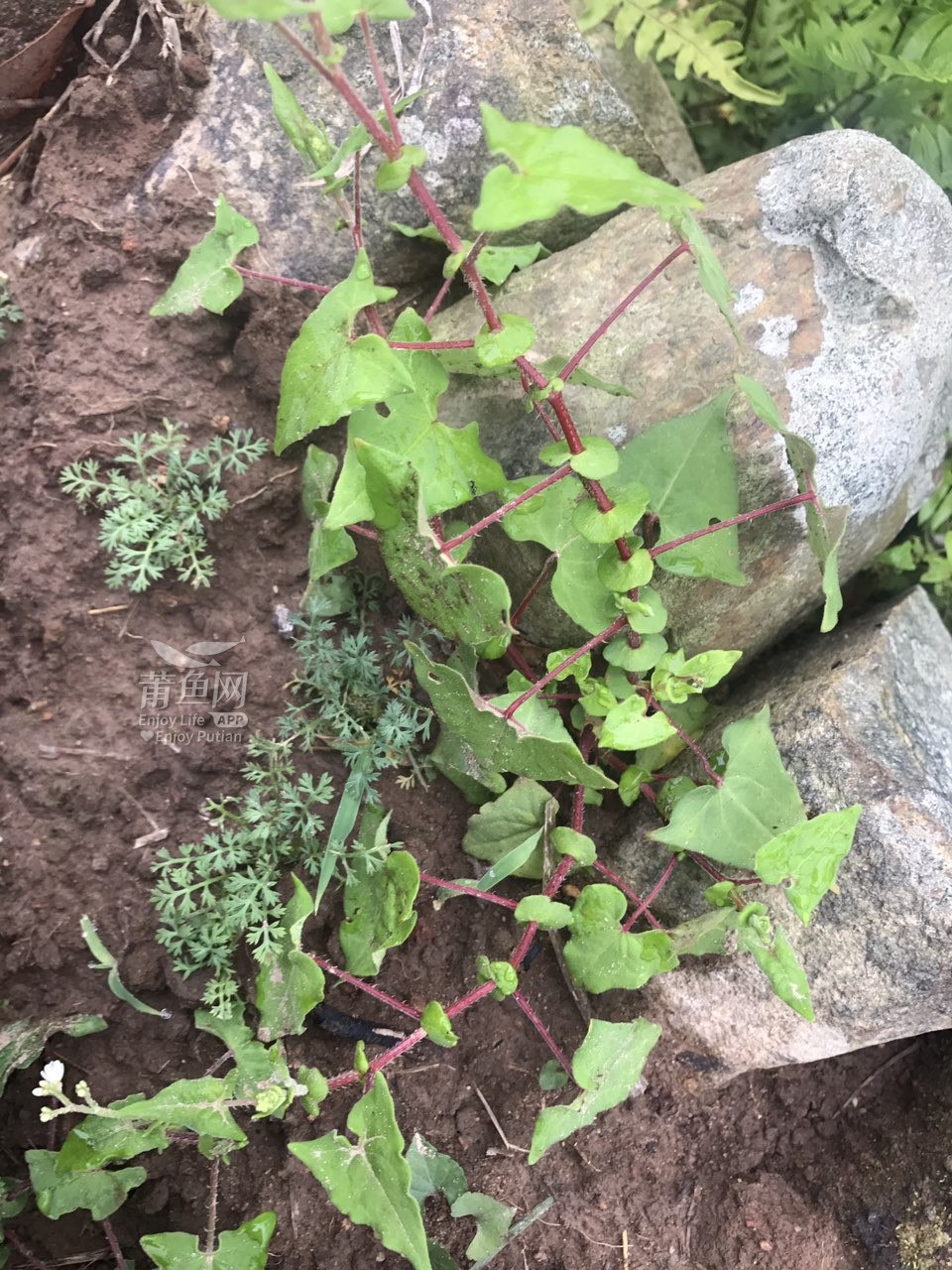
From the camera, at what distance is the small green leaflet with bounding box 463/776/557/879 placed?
2072 mm

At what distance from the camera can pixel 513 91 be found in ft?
7.48

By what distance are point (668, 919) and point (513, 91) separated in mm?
2155

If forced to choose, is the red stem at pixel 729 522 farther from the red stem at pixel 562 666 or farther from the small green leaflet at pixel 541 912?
the small green leaflet at pixel 541 912

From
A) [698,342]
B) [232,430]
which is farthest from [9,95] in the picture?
[698,342]

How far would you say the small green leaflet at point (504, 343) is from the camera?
1559 mm

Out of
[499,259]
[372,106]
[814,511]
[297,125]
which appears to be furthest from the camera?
[372,106]

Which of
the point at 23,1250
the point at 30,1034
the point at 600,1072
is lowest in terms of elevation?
the point at 23,1250

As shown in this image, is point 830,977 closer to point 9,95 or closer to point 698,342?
point 698,342

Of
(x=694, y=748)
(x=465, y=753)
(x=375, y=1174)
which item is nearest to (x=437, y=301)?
(x=465, y=753)

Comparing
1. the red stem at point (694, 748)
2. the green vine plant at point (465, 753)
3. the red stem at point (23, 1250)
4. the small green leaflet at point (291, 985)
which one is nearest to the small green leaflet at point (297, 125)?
the green vine plant at point (465, 753)

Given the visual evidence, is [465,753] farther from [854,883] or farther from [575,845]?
[854,883]

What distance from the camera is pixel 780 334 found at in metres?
2.03

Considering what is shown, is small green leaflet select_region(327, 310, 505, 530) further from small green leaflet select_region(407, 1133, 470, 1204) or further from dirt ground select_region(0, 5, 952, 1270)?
small green leaflet select_region(407, 1133, 470, 1204)

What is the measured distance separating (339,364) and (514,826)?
3.66 feet
